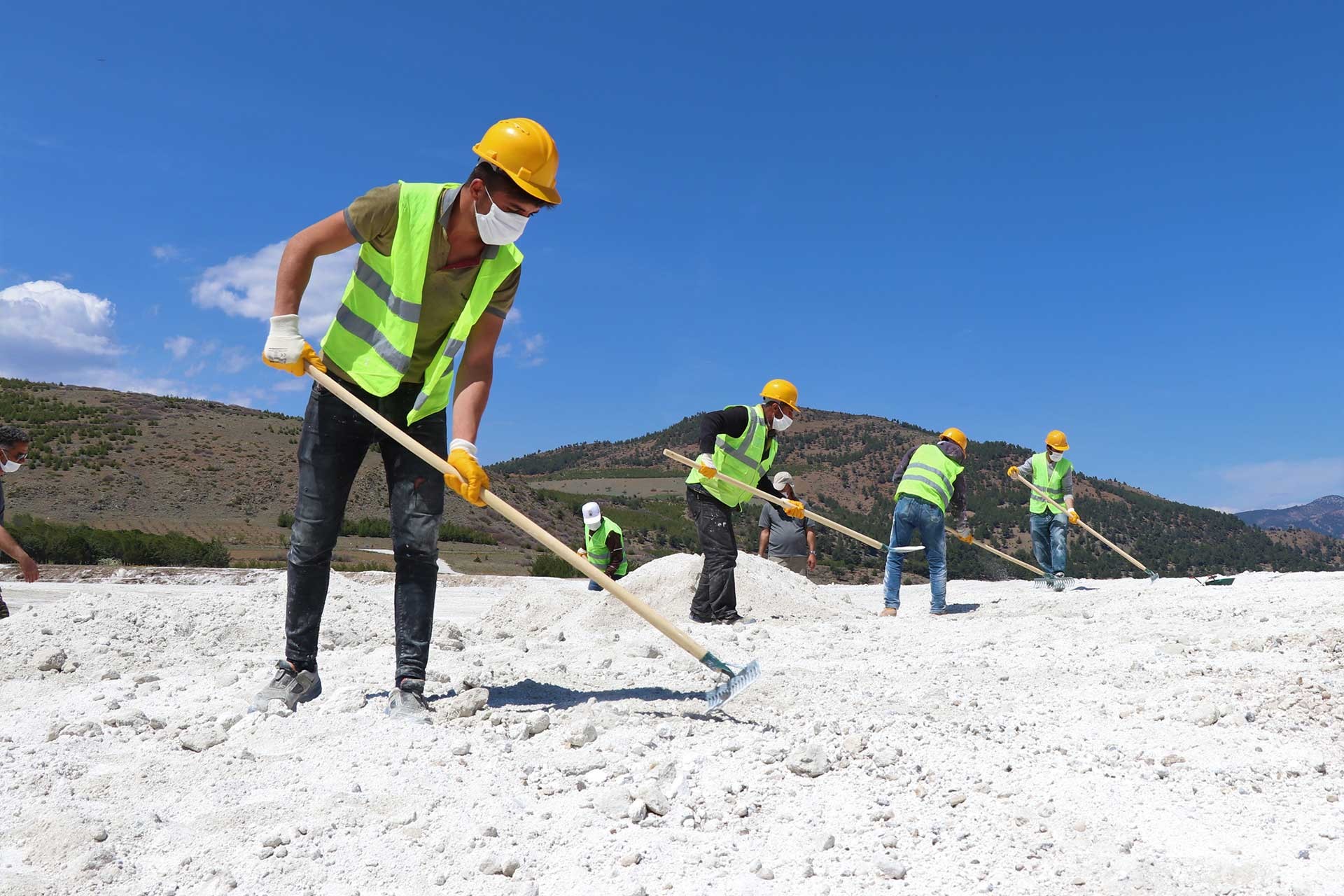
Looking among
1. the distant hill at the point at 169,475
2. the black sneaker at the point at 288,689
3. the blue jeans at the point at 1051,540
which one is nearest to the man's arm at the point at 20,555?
the black sneaker at the point at 288,689

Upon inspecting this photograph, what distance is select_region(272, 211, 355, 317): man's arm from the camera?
3346 millimetres

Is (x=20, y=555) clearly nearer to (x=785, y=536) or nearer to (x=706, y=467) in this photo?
(x=706, y=467)

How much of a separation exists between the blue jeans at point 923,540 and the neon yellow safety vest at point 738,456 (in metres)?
1.53

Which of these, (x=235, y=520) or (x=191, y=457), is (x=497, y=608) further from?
(x=191, y=457)

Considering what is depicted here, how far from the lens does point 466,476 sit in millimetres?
3324

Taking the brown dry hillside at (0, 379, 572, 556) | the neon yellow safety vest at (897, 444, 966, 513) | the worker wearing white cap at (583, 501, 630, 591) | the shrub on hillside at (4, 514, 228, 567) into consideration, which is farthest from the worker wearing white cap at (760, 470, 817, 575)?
the brown dry hillside at (0, 379, 572, 556)

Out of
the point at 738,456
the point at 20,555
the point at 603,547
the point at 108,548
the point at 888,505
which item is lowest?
the point at 108,548

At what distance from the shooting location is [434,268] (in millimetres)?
3357

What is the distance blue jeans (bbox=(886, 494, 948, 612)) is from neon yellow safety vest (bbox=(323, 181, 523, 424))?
523cm

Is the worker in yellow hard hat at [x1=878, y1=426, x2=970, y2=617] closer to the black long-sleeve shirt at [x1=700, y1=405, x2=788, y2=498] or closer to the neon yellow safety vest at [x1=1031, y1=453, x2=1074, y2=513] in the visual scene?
the black long-sleeve shirt at [x1=700, y1=405, x2=788, y2=498]

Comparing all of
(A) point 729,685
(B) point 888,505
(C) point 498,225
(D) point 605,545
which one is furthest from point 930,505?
(B) point 888,505

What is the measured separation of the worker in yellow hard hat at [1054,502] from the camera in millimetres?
10492

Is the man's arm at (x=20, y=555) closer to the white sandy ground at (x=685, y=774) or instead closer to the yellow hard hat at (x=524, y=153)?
the white sandy ground at (x=685, y=774)

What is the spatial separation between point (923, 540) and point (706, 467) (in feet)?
7.43
